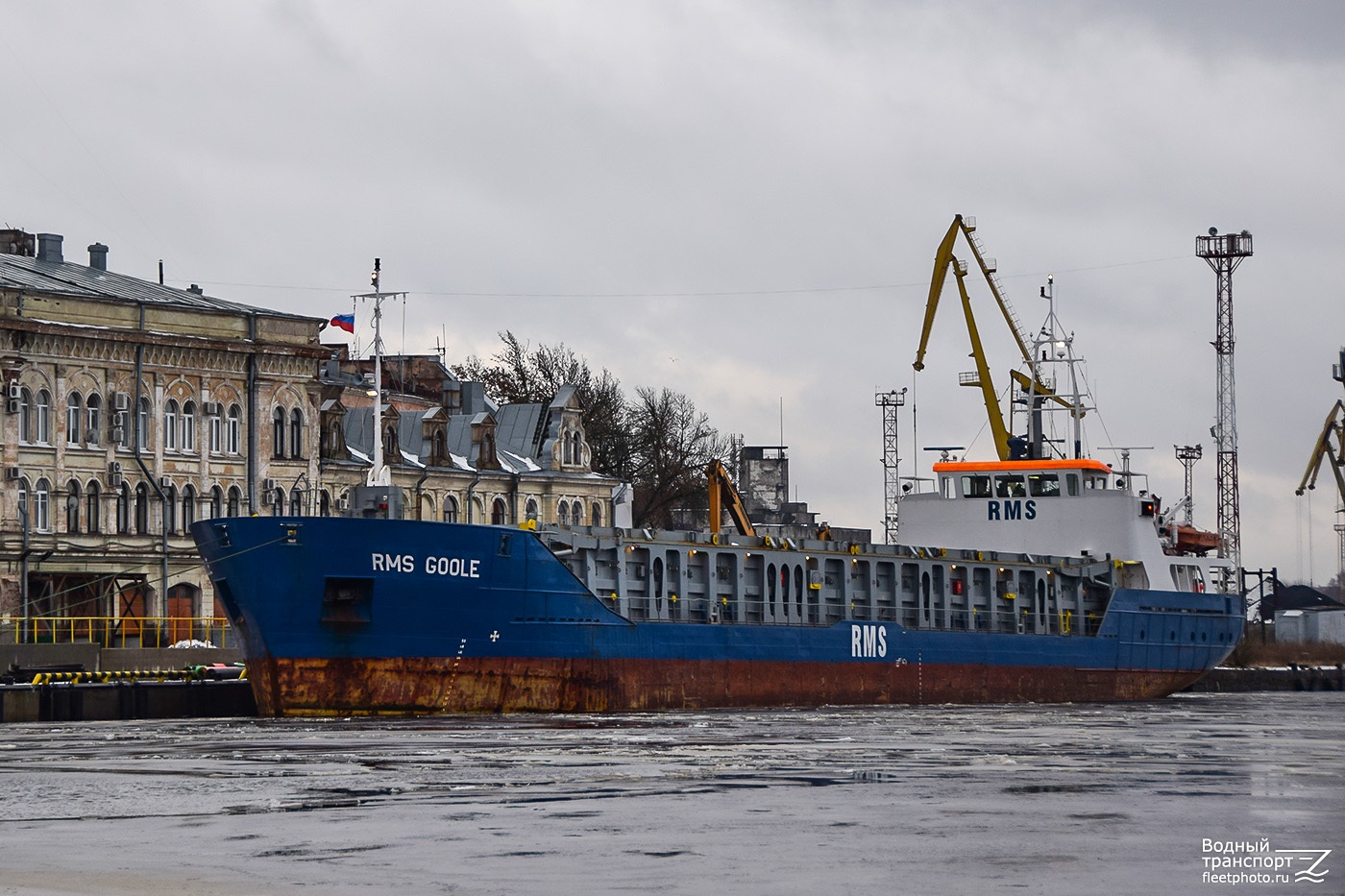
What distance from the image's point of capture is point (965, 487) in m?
59.8

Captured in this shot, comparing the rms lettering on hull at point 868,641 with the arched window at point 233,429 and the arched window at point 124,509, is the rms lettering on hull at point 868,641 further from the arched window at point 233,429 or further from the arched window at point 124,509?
the arched window at point 233,429

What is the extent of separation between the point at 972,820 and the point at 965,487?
141 feet

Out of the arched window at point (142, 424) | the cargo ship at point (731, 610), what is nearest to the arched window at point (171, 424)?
the arched window at point (142, 424)

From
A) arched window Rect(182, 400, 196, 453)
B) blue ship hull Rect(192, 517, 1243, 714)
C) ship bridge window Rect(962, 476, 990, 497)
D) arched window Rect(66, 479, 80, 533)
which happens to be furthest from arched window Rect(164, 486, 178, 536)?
blue ship hull Rect(192, 517, 1243, 714)

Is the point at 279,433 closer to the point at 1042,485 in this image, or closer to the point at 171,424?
the point at 171,424

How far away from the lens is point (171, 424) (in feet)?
223

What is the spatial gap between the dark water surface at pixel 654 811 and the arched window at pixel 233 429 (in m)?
38.3

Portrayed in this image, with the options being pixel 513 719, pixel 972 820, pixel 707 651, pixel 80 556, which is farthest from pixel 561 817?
pixel 80 556

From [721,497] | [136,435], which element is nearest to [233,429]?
[136,435]

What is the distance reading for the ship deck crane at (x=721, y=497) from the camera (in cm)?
5247

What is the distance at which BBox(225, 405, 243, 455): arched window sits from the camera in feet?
230

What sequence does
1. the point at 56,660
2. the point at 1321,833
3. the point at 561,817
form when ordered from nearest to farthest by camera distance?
1. the point at 1321,833
2. the point at 561,817
3. the point at 56,660

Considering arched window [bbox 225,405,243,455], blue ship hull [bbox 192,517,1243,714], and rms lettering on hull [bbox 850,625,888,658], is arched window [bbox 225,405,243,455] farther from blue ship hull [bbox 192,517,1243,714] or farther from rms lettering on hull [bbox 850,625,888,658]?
rms lettering on hull [bbox 850,625,888,658]

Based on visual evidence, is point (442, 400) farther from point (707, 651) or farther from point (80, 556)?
point (707, 651)
